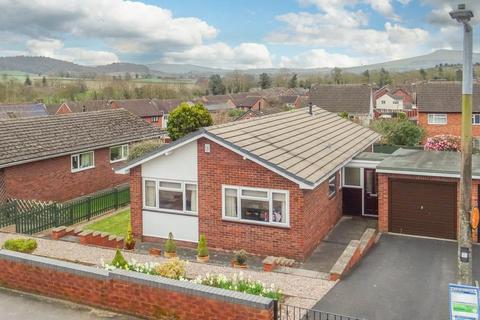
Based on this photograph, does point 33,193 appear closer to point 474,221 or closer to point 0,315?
point 0,315

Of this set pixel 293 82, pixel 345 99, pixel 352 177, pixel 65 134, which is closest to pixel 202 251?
pixel 352 177

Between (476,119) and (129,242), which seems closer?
(129,242)

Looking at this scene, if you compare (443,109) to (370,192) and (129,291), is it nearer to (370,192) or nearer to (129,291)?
(370,192)

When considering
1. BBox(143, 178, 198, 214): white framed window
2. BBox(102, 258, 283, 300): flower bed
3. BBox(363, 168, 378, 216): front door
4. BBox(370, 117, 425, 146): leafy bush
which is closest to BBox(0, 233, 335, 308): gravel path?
BBox(102, 258, 283, 300): flower bed

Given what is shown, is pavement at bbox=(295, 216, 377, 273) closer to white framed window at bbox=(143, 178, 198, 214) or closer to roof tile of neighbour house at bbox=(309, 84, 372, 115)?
white framed window at bbox=(143, 178, 198, 214)

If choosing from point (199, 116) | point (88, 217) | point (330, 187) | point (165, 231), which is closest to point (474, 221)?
point (330, 187)

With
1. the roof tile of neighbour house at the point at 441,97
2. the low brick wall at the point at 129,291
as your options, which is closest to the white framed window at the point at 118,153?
the low brick wall at the point at 129,291

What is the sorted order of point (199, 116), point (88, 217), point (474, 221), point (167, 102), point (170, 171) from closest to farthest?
point (474, 221) → point (170, 171) → point (88, 217) → point (199, 116) → point (167, 102)
